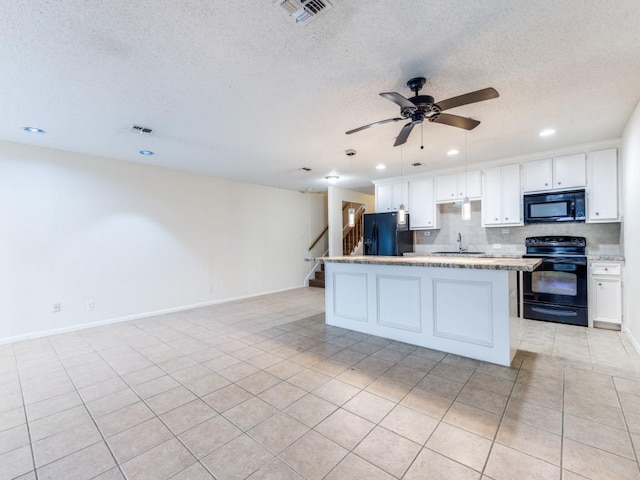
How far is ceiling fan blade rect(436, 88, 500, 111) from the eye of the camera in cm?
203

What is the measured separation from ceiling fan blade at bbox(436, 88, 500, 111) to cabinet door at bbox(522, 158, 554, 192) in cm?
319

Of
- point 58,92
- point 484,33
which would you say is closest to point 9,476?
point 58,92

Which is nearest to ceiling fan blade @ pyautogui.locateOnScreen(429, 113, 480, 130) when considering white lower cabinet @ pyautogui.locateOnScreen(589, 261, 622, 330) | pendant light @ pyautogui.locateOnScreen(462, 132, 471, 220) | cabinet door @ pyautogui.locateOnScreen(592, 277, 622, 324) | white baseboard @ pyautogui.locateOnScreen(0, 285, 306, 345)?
pendant light @ pyautogui.locateOnScreen(462, 132, 471, 220)

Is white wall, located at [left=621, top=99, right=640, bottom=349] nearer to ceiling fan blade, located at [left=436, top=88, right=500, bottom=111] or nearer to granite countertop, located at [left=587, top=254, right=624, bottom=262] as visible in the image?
granite countertop, located at [left=587, top=254, right=624, bottom=262]

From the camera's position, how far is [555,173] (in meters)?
4.41

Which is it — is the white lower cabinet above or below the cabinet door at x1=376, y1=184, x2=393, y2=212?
below

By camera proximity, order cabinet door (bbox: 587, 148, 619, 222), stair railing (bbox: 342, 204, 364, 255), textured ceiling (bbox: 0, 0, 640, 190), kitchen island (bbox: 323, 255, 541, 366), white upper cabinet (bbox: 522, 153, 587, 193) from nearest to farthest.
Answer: textured ceiling (bbox: 0, 0, 640, 190) → kitchen island (bbox: 323, 255, 541, 366) → cabinet door (bbox: 587, 148, 619, 222) → white upper cabinet (bbox: 522, 153, 587, 193) → stair railing (bbox: 342, 204, 364, 255)

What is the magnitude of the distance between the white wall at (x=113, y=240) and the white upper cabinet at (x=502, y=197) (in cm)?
469

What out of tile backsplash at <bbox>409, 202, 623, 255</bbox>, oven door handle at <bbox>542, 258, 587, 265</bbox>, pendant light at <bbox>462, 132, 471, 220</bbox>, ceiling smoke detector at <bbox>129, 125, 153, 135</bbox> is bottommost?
oven door handle at <bbox>542, 258, 587, 265</bbox>

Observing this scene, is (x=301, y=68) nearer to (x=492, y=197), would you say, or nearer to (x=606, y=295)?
(x=492, y=197)

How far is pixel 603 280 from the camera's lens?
12.8ft

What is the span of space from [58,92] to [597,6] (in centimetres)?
400

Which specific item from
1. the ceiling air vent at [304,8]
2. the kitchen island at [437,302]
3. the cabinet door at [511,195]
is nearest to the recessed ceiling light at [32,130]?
the ceiling air vent at [304,8]

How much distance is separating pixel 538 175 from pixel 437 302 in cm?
308
